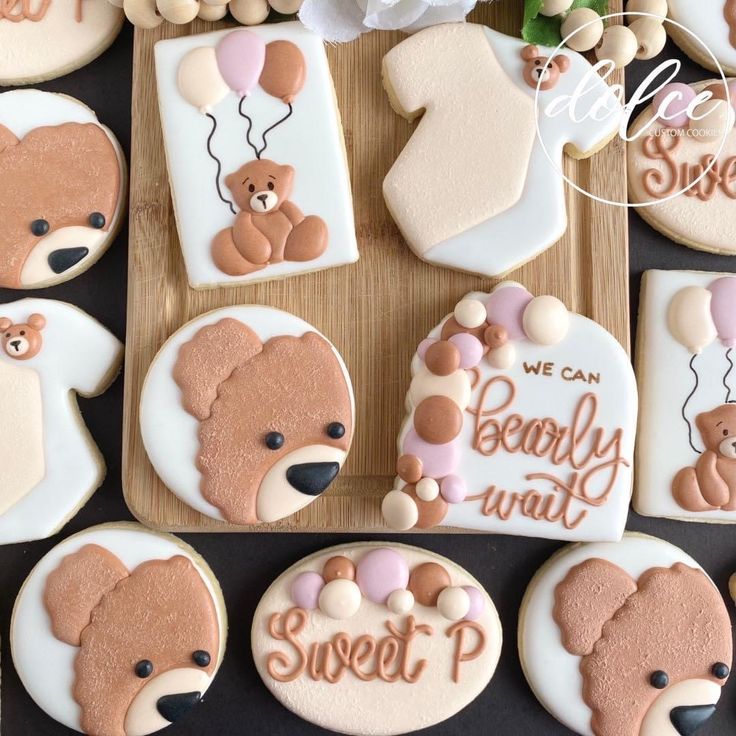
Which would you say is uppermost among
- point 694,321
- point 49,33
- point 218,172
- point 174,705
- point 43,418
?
point 49,33

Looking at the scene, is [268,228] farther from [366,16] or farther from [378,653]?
[378,653]

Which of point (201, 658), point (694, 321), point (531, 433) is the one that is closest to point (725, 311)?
point (694, 321)

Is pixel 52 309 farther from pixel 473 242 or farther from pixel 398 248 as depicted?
pixel 473 242

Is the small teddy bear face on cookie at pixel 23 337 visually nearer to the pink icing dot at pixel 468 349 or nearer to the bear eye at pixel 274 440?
the bear eye at pixel 274 440

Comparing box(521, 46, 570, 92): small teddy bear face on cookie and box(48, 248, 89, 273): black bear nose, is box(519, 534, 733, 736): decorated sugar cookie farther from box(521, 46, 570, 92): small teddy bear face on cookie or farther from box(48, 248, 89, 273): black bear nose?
box(48, 248, 89, 273): black bear nose

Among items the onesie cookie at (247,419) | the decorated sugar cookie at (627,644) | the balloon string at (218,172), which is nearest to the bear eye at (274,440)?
the onesie cookie at (247,419)

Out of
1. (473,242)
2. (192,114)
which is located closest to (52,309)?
(192,114)

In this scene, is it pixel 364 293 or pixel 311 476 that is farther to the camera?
pixel 364 293

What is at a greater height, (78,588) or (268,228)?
(268,228)
